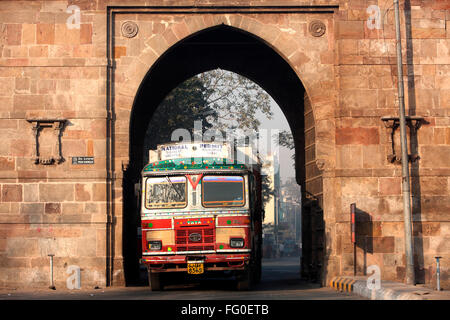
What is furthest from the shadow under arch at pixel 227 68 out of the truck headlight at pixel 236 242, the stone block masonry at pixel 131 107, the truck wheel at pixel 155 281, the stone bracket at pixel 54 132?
the truck headlight at pixel 236 242

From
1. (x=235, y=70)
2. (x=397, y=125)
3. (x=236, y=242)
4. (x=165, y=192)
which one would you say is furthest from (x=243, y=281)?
(x=235, y=70)

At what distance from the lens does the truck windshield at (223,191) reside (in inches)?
781

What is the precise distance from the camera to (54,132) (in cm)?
2211

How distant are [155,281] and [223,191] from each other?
10.0 feet

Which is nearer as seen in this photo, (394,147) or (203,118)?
(394,147)

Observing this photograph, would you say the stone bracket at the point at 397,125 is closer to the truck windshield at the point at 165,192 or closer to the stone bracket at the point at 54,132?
the truck windshield at the point at 165,192

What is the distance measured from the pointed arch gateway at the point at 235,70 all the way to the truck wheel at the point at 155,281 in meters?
2.01

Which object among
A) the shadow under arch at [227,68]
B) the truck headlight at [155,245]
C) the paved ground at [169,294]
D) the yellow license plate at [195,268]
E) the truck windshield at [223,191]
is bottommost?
the paved ground at [169,294]

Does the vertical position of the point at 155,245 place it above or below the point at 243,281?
above

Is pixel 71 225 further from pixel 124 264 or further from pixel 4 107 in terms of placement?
pixel 4 107

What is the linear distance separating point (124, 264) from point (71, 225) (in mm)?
1893

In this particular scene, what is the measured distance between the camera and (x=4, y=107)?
72.6ft

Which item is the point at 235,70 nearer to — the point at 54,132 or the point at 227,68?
the point at 227,68

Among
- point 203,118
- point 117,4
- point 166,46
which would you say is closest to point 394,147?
point 166,46
